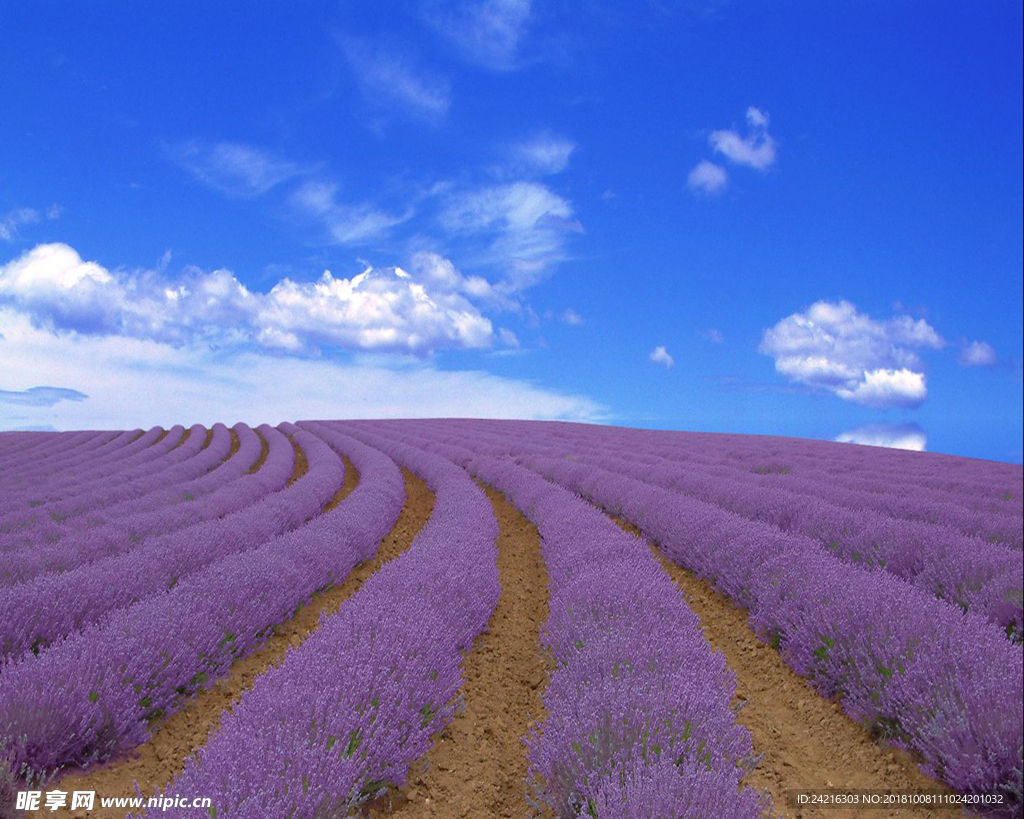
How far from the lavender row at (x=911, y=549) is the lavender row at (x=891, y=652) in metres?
0.70

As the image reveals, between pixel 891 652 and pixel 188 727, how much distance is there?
3709mm

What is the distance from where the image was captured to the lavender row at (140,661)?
112 inches

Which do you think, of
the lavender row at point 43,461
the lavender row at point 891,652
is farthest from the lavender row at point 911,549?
the lavender row at point 43,461

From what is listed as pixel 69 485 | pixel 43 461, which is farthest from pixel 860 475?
pixel 43 461

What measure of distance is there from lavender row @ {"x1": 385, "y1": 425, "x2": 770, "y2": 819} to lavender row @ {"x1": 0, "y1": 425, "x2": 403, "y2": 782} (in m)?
2.03

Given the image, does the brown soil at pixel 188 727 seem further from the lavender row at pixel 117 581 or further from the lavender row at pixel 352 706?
the lavender row at pixel 117 581

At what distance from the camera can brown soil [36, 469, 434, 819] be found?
9.61ft

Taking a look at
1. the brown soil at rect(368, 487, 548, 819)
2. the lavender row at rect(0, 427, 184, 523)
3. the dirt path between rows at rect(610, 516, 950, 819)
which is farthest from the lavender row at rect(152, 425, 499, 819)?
the lavender row at rect(0, 427, 184, 523)

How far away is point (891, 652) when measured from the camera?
3199 mm

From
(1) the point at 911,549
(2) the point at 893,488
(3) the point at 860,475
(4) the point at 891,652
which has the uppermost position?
(3) the point at 860,475

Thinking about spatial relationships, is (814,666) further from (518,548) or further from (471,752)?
(518,548)

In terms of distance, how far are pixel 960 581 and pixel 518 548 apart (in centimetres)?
417

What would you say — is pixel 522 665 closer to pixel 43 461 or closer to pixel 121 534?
pixel 121 534

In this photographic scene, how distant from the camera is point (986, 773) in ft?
8.34
